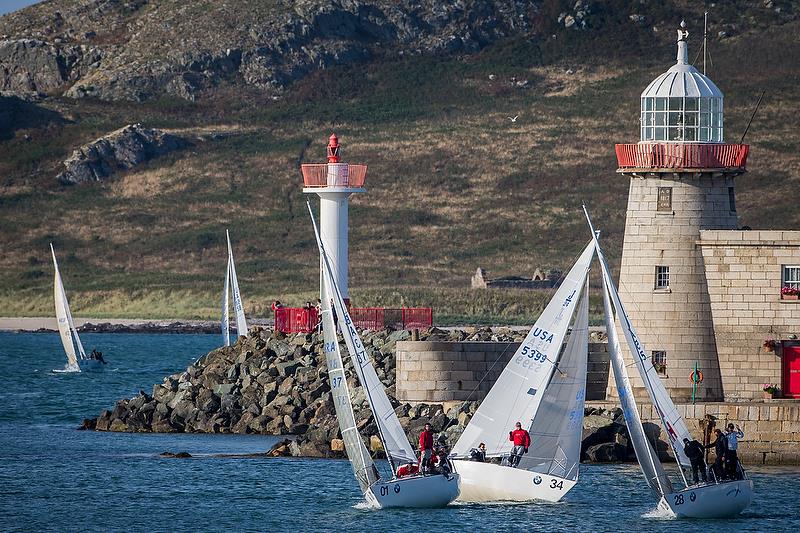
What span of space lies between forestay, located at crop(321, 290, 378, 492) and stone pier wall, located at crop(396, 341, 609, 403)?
7.93 m

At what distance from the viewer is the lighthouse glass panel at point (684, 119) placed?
1506 inches

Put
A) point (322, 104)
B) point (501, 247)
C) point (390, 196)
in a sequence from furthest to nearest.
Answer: point (322, 104)
point (390, 196)
point (501, 247)

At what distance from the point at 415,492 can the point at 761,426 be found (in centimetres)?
775

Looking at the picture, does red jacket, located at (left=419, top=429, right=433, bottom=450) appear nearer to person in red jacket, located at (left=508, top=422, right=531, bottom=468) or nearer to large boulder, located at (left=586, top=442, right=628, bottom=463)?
person in red jacket, located at (left=508, top=422, right=531, bottom=468)

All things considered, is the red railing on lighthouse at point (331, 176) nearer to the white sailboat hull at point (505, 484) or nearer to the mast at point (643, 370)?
the mast at point (643, 370)

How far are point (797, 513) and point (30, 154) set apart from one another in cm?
9981

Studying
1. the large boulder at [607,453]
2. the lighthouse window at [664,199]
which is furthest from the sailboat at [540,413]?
the lighthouse window at [664,199]

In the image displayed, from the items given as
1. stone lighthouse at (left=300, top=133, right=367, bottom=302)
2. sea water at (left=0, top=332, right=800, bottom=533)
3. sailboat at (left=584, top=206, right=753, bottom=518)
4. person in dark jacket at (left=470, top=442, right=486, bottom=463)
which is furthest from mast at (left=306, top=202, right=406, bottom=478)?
stone lighthouse at (left=300, top=133, right=367, bottom=302)

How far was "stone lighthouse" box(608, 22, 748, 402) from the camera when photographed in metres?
37.8

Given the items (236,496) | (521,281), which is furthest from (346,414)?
(521,281)

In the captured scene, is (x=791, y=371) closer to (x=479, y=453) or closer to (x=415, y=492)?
(x=479, y=453)

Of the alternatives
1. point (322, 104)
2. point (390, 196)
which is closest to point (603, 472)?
point (390, 196)

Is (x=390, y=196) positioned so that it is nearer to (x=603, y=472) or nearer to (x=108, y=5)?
(x=108, y=5)

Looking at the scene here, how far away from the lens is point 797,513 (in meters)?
31.9
